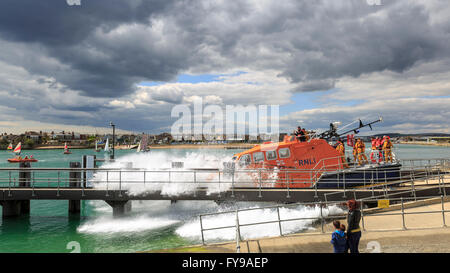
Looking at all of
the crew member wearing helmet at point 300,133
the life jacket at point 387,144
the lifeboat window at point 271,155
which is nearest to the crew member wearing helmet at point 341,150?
the crew member wearing helmet at point 300,133


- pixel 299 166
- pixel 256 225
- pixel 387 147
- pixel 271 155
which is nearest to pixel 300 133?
pixel 299 166

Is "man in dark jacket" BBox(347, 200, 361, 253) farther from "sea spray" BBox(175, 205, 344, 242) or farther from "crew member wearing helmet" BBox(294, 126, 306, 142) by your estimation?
"crew member wearing helmet" BBox(294, 126, 306, 142)

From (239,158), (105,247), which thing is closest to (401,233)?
(239,158)

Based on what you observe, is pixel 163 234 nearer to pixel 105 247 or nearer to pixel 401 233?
pixel 105 247

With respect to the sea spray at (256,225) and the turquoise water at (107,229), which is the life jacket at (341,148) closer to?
the sea spray at (256,225)

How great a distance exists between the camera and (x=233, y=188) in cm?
1268

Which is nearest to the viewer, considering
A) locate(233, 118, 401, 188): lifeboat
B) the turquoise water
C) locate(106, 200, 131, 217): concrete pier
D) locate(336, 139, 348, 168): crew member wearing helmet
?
the turquoise water

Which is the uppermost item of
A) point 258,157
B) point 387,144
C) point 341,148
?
point 387,144

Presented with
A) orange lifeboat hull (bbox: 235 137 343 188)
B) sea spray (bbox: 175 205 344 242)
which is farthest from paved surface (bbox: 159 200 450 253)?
orange lifeboat hull (bbox: 235 137 343 188)

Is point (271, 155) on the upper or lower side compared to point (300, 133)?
lower

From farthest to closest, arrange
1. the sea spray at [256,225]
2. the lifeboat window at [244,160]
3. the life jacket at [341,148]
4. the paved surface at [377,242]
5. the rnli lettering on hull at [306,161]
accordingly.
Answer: the life jacket at [341,148] → the lifeboat window at [244,160] → the rnli lettering on hull at [306,161] → the sea spray at [256,225] → the paved surface at [377,242]

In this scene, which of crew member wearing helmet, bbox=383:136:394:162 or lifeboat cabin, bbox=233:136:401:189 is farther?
crew member wearing helmet, bbox=383:136:394:162

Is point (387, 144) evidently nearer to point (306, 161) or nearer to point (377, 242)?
point (306, 161)

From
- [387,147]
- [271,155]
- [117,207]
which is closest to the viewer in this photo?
[271,155]
